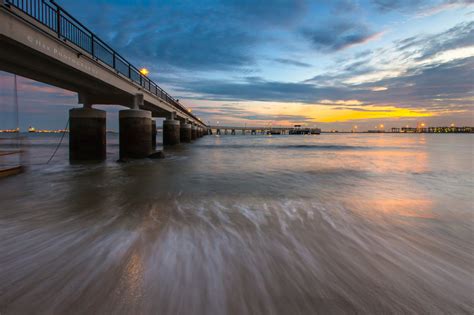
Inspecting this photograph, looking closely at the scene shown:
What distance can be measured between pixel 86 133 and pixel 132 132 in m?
3.40

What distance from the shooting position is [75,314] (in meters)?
3.12

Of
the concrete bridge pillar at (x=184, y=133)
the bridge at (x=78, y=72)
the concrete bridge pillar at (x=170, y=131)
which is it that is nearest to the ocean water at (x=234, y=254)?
the bridge at (x=78, y=72)

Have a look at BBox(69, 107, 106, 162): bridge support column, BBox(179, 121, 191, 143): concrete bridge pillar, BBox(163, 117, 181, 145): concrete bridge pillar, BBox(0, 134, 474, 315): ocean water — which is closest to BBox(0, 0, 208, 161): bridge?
BBox(69, 107, 106, 162): bridge support column

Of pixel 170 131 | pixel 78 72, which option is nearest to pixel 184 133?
pixel 170 131

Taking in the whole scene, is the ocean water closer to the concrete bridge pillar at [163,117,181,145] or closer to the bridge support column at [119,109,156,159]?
the bridge support column at [119,109,156,159]

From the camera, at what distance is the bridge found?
32.9 feet

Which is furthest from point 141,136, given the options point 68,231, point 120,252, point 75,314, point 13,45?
point 75,314

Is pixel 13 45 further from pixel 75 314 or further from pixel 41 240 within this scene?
pixel 75 314

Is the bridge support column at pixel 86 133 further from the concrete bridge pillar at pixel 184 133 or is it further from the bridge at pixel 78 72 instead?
the concrete bridge pillar at pixel 184 133

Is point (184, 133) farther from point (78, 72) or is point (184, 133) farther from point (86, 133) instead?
point (78, 72)

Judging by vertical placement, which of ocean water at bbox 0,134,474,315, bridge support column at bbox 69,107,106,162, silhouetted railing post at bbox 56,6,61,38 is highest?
silhouetted railing post at bbox 56,6,61,38

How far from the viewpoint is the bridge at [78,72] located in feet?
32.9

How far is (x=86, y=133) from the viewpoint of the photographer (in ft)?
68.3

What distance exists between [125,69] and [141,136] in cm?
543
